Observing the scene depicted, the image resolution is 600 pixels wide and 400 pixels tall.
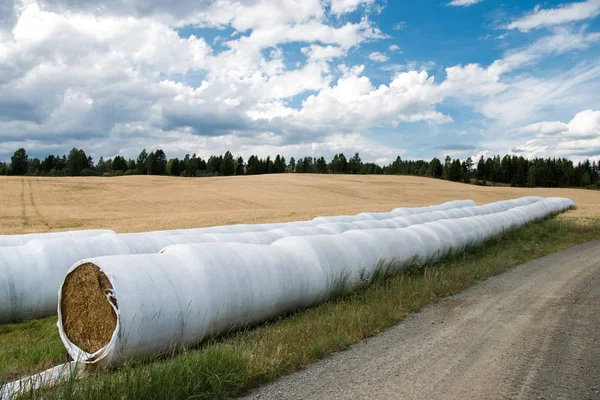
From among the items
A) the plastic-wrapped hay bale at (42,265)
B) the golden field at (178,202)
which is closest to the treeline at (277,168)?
the golden field at (178,202)

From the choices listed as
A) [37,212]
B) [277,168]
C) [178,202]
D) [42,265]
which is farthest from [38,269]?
[277,168]

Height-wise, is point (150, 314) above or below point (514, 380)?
above

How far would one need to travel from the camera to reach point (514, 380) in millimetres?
5094

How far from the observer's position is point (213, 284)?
6.42 meters

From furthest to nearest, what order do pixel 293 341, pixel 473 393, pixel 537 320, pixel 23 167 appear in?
pixel 23 167 → pixel 537 320 → pixel 293 341 → pixel 473 393

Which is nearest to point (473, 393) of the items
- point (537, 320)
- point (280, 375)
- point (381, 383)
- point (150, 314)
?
point (381, 383)

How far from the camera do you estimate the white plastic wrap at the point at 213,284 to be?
18.3 ft

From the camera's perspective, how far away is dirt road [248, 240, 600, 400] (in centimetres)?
488

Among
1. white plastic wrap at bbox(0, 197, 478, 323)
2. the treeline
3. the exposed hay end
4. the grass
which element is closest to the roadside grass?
the grass

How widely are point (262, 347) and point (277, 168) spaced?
391 ft

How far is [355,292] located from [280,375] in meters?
3.68

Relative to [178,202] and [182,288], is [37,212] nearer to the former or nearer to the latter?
[178,202]

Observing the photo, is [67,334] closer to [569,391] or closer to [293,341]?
[293,341]

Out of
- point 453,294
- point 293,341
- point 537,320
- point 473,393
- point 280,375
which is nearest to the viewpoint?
point 473,393
